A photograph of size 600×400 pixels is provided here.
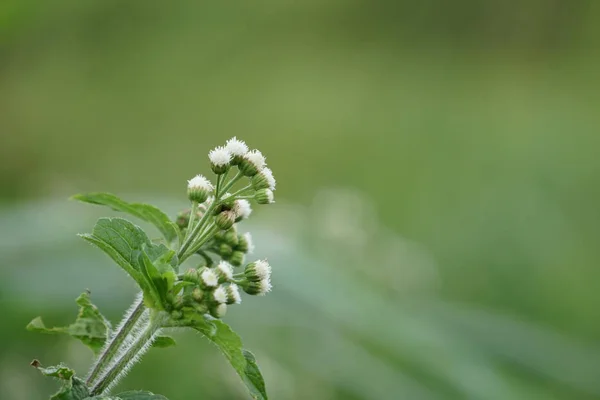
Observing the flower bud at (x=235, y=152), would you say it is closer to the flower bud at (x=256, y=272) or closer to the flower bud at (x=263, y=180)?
the flower bud at (x=263, y=180)

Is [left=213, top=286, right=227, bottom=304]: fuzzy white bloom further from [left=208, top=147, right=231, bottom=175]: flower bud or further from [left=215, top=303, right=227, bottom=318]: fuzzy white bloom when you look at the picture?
[left=208, top=147, right=231, bottom=175]: flower bud

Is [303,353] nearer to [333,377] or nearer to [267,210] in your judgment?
[333,377]

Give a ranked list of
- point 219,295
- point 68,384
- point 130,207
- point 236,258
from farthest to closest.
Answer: point 236,258 → point 130,207 → point 219,295 → point 68,384

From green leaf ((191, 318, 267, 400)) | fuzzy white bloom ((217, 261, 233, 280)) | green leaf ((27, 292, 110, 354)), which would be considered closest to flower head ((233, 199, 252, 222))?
fuzzy white bloom ((217, 261, 233, 280))

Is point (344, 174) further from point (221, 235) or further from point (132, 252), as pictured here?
point (132, 252)

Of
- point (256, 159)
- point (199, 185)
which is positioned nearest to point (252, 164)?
point (256, 159)

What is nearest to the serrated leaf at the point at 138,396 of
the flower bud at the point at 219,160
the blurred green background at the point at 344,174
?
the flower bud at the point at 219,160

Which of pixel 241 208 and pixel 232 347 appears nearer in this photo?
pixel 232 347

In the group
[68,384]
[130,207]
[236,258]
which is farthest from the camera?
[236,258]
